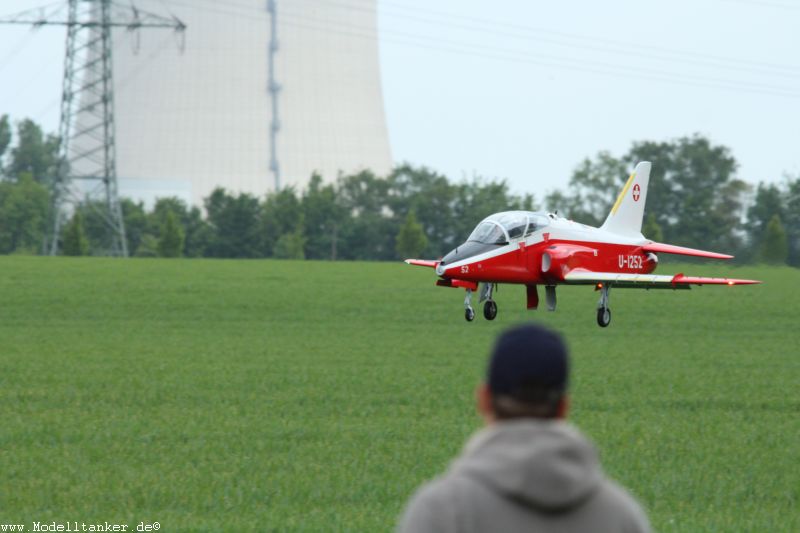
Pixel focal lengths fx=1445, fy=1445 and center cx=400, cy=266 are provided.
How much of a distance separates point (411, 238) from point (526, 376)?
87.4m

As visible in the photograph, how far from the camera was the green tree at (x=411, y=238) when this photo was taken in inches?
3529

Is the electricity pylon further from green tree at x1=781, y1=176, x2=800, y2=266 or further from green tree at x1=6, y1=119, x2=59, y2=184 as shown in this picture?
green tree at x1=6, y1=119, x2=59, y2=184

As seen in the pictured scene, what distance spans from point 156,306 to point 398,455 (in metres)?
30.4

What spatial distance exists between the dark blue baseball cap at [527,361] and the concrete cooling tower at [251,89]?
74473mm

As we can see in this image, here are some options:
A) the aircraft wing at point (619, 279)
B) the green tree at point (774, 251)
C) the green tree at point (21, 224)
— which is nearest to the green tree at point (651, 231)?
the green tree at point (774, 251)

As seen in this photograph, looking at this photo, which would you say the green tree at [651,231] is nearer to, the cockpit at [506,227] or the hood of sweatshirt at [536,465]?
the cockpit at [506,227]

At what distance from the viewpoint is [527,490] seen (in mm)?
3418

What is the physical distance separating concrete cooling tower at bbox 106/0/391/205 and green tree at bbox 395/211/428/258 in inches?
218

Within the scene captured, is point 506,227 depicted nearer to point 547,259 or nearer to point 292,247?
point 547,259

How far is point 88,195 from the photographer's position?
91.9m

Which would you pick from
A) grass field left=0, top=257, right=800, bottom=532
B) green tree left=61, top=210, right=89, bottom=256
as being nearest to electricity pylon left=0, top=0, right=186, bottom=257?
green tree left=61, top=210, right=89, bottom=256

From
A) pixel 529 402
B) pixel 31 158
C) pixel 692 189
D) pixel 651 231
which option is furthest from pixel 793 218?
pixel 31 158

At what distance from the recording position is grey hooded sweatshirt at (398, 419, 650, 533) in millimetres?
3412

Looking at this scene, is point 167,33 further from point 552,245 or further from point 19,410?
point 19,410
